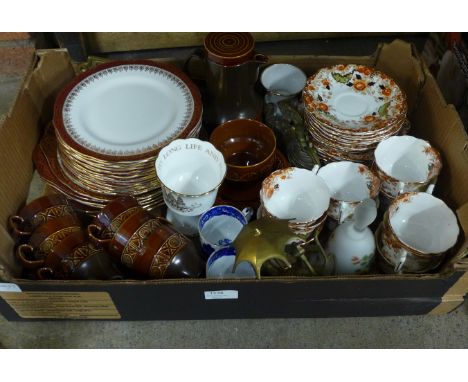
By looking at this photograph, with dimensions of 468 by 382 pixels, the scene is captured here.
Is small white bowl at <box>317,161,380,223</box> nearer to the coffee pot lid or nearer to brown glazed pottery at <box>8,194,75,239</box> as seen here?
the coffee pot lid

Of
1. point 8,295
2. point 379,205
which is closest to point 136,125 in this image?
point 8,295

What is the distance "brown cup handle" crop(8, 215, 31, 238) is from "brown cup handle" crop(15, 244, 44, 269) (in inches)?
1.4

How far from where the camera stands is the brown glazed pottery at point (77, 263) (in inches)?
32.4

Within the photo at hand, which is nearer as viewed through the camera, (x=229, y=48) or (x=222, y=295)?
(x=222, y=295)

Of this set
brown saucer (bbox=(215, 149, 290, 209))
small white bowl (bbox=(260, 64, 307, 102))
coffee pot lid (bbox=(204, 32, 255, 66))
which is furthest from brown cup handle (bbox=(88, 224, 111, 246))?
small white bowl (bbox=(260, 64, 307, 102))

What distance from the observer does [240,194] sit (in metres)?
0.98

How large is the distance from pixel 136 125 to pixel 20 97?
247 mm

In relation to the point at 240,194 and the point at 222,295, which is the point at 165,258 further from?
the point at 240,194

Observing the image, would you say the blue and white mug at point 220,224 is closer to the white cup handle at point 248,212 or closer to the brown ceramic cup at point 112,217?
the white cup handle at point 248,212

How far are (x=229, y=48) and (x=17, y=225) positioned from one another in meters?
0.51

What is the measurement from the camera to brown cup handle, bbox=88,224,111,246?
0.83 m

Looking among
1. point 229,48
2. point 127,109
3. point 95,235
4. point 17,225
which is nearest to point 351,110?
point 229,48

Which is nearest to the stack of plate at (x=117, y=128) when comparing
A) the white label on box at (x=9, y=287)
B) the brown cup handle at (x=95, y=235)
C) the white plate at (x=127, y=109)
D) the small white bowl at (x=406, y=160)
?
the white plate at (x=127, y=109)

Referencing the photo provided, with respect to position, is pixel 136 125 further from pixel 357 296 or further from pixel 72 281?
pixel 357 296
